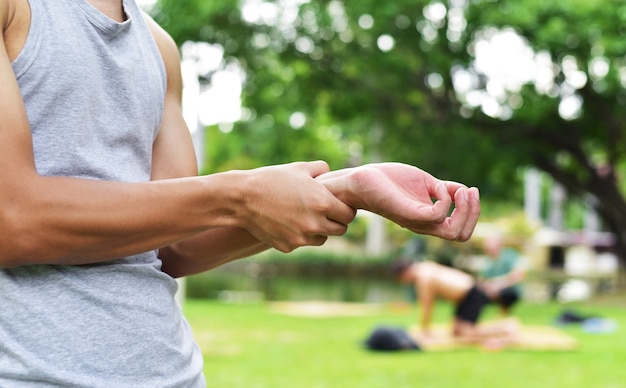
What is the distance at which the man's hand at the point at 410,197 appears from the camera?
40.8 inches

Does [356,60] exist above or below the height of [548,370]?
above

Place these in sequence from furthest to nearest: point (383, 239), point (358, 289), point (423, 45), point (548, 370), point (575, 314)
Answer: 1. point (383, 239)
2. point (358, 289)
3. point (423, 45)
4. point (575, 314)
5. point (548, 370)

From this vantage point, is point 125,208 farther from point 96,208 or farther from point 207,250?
point 207,250

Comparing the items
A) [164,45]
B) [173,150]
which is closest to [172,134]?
[173,150]

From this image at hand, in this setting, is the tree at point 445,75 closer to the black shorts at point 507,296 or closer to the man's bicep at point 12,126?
the black shorts at point 507,296

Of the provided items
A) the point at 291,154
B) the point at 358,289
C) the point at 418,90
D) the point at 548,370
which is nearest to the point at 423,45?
the point at 418,90

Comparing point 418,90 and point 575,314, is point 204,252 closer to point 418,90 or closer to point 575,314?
point 575,314

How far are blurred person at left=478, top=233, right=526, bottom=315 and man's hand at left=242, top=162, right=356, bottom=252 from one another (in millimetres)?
8944

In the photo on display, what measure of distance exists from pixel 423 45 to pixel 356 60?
1271mm

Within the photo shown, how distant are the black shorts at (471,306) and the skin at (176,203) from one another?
850 cm

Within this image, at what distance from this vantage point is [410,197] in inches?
42.1

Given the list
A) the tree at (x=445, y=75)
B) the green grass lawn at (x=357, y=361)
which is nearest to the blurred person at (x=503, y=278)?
the green grass lawn at (x=357, y=361)

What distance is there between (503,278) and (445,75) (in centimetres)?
696

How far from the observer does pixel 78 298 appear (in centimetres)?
110
